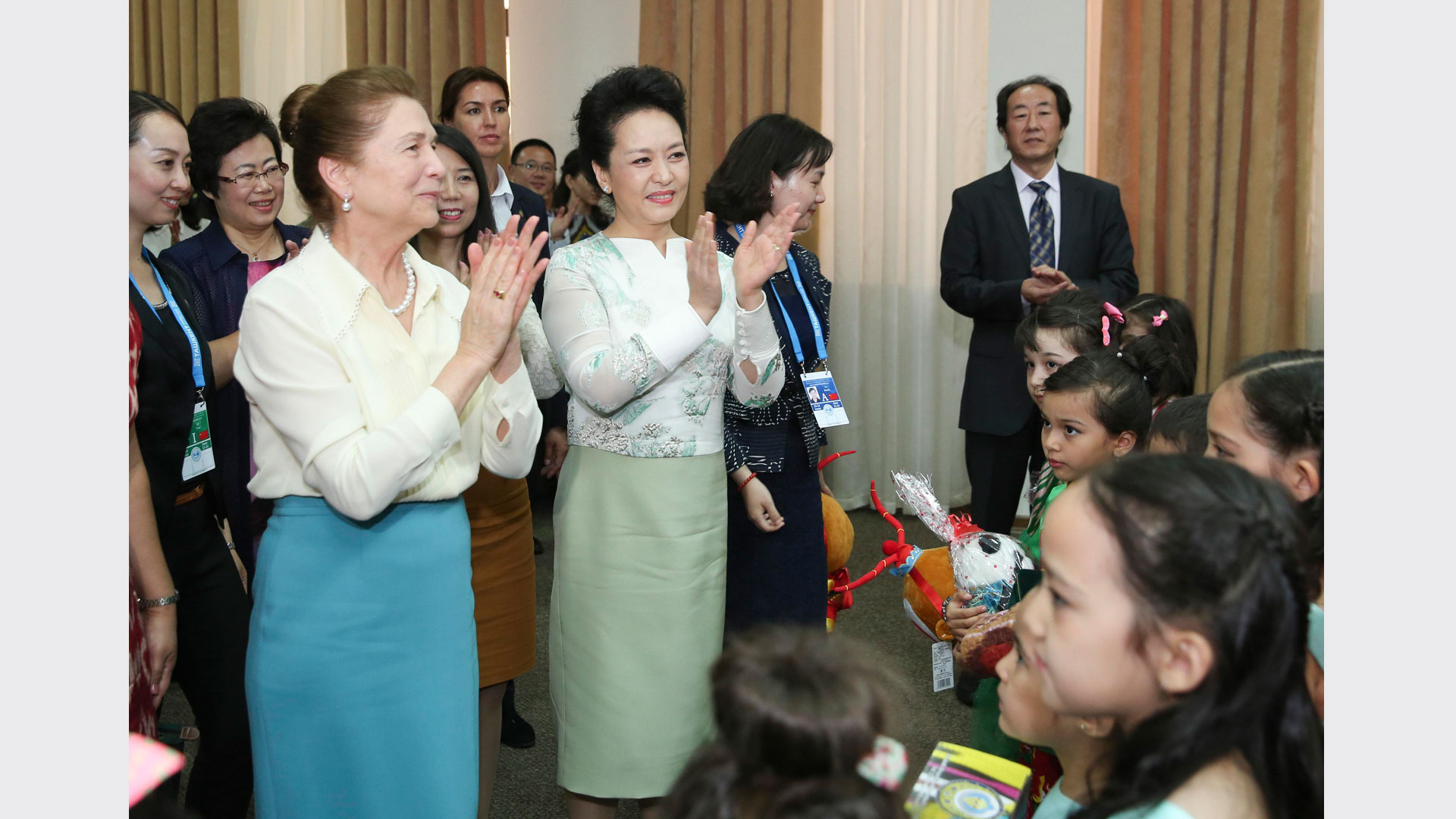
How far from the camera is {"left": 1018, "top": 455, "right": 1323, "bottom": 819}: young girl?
899 mm

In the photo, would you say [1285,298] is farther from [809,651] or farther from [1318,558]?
[809,651]

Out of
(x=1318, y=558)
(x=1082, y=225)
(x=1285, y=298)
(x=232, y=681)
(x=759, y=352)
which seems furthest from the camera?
(x=1285, y=298)

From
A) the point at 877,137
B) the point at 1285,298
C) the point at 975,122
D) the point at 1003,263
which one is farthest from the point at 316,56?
the point at 1285,298

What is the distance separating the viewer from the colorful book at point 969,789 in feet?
3.11

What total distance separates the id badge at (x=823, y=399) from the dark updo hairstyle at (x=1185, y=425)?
2.27 feet

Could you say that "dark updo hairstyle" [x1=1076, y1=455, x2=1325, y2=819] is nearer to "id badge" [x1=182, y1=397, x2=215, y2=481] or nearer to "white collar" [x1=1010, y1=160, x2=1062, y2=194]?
"id badge" [x1=182, y1=397, x2=215, y2=481]

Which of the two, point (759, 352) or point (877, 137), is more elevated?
point (877, 137)

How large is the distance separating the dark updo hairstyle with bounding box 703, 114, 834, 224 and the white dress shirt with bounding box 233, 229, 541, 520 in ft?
3.39

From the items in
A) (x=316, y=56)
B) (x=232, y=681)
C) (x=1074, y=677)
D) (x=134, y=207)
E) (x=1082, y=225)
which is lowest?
(x=232, y=681)

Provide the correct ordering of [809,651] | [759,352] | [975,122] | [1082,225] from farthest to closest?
1. [975,122]
2. [1082,225]
3. [759,352]
4. [809,651]

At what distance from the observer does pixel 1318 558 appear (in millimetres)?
1047

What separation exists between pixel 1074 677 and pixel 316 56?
5385mm

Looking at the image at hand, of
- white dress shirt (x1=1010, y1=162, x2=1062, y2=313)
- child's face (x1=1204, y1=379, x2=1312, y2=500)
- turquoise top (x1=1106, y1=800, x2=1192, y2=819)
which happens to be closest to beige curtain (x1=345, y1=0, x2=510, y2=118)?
white dress shirt (x1=1010, y1=162, x2=1062, y2=313)

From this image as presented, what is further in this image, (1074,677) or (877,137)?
(877,137)
